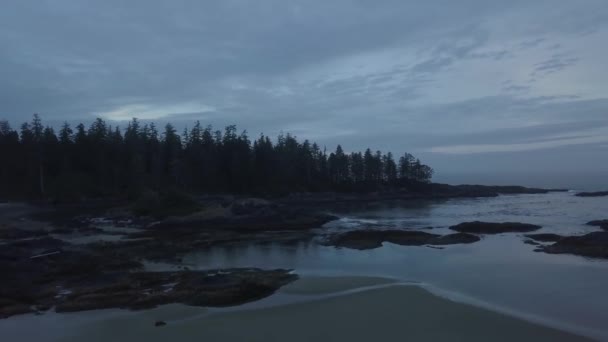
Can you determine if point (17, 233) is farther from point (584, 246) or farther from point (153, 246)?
point (584, 246)

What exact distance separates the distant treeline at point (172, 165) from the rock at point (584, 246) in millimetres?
62250

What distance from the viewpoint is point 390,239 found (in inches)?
1396

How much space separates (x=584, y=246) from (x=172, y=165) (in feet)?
254

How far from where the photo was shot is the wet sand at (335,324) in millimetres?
14467

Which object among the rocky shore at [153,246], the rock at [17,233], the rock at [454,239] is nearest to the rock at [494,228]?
the rocky shore at [153,246]

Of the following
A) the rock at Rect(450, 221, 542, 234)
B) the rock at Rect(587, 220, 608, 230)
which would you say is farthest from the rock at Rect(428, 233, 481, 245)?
the rock at Rect(587, 220, 608, 230)

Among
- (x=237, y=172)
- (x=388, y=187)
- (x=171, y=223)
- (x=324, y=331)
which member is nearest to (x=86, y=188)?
(x=237, y=172)

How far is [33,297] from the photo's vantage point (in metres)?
19.5

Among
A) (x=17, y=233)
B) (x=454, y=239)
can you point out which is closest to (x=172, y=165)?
(x=17, y=233)

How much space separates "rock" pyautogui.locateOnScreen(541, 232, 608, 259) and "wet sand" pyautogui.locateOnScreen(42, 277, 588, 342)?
46.1 ft

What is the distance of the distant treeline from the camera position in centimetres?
8200

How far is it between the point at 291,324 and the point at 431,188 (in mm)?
91904

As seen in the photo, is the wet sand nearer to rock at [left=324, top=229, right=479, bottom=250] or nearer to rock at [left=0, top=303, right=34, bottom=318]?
rock at [left=0, top=303, right=34, bottom=318]

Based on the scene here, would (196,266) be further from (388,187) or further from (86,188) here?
(388,187)
